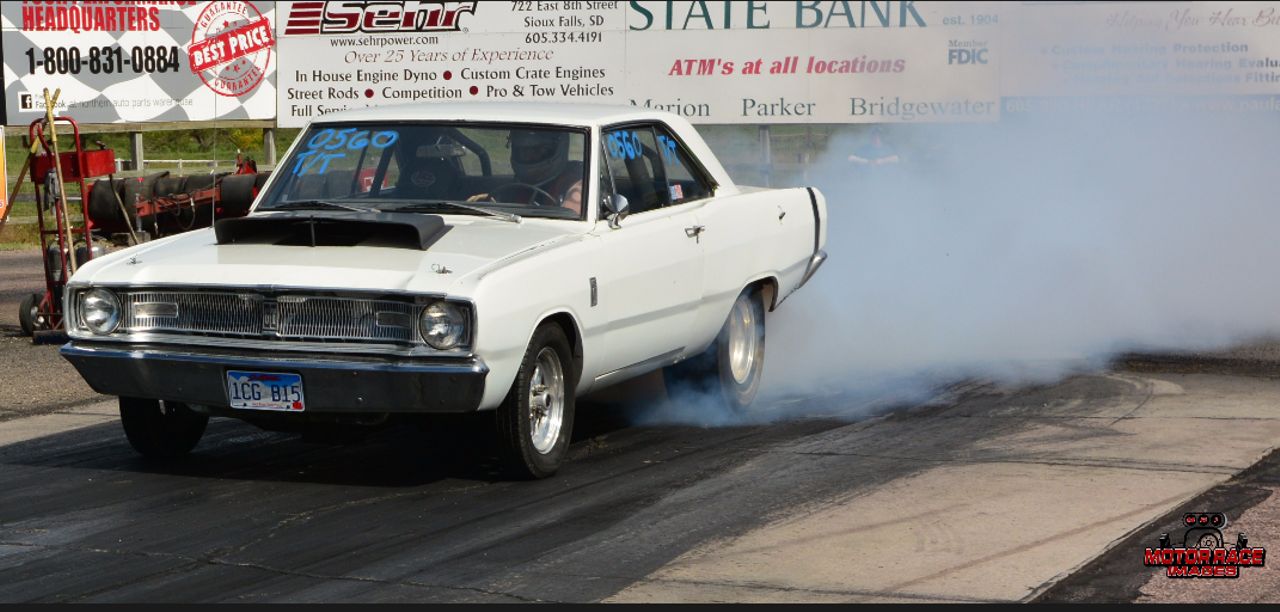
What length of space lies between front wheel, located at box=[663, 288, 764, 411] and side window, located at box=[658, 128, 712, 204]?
0.58 m

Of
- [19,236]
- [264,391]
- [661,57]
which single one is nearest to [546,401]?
[264,391]

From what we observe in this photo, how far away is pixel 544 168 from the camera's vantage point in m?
7.89

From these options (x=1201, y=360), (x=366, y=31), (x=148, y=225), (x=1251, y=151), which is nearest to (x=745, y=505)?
(x=1201, y=360)

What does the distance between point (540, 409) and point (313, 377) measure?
0.99 metres

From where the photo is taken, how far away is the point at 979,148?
14.2 m

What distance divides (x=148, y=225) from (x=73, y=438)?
8980mm

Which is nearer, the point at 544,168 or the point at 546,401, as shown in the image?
the point at 546,401

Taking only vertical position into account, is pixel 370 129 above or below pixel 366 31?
below

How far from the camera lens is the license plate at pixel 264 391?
666 cm

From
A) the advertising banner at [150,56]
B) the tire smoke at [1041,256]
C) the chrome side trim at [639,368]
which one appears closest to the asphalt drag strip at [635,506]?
the chrome side trim at [639,368]

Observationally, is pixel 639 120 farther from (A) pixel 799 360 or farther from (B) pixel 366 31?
(B) pixel 366 31

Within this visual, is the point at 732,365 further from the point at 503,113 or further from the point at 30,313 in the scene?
the point at 30,313

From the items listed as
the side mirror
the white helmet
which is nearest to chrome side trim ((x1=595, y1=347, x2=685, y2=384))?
the side mirror
